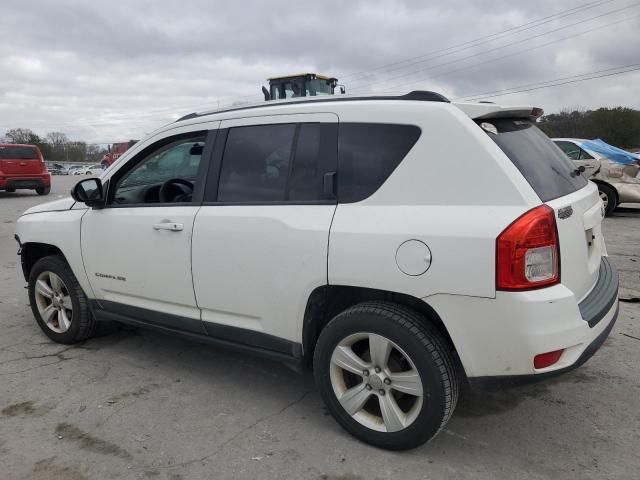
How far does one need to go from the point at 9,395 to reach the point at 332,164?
2669mm

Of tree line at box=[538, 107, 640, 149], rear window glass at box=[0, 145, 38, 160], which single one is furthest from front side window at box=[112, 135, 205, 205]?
tree line at box=[538, 107, 640, 149]

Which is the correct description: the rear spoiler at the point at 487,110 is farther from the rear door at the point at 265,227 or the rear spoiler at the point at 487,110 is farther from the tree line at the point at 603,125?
the tree line at the point at 603,125

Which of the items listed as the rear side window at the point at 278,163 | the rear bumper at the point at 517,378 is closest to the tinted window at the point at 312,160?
the rear side window at the point at 278,163

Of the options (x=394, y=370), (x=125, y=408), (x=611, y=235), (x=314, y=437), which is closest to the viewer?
(x=394, y=370)

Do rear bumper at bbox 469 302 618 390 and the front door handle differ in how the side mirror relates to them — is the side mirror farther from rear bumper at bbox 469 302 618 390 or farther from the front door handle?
rear bumper at bbox 469 302 618 390

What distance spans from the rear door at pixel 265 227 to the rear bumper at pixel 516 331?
75 cm

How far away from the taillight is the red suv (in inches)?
767

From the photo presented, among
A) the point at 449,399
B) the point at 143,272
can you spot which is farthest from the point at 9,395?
the point at 449,399

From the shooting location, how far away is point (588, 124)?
40281 millimetres

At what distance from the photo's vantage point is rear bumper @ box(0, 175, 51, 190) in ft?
59.2

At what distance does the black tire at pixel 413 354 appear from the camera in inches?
101

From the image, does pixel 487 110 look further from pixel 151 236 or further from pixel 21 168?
pixel 21 168

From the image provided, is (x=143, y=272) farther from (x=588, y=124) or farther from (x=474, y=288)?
(x=588, y=124)

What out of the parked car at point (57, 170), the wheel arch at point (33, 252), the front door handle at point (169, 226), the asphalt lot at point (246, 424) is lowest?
the parked car at point (57, 170)
